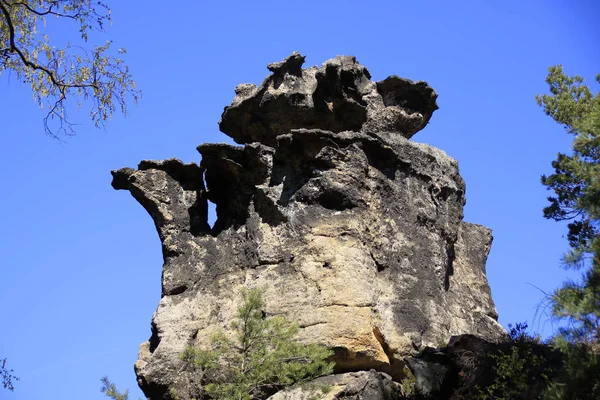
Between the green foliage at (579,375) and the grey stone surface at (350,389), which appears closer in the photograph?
the green foliage at (579,375)

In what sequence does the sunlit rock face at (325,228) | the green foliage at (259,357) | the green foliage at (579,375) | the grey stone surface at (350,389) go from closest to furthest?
the green foliage at (579,375) → the green foliage at (259,357) → the grey stone surface at (350,389) → the sunlit rock face at (325,228)

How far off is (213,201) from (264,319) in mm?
4407

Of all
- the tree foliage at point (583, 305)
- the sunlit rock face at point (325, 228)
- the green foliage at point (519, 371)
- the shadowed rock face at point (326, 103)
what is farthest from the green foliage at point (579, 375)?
the shadowed rock face at point (326, 103)

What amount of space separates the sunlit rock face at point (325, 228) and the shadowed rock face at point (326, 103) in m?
0.03

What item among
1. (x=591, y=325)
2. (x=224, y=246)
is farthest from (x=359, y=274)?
(x=591, y=325)

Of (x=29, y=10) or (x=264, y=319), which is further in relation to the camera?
(x=264, y=319)

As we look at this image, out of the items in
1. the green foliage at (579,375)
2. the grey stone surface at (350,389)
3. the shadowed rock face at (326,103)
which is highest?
the shadowed rock face at (326,103)

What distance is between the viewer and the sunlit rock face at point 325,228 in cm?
1927

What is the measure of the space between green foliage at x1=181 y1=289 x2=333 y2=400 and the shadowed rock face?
5864 mm

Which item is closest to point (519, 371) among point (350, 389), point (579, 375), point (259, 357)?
point (350, 389)

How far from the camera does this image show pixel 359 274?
63.7ft

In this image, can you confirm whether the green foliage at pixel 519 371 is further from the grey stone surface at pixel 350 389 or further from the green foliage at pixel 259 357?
the green foliage at pixel 259 357

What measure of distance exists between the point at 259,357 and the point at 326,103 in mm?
6969

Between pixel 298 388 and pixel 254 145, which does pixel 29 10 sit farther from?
pixel 298 388
